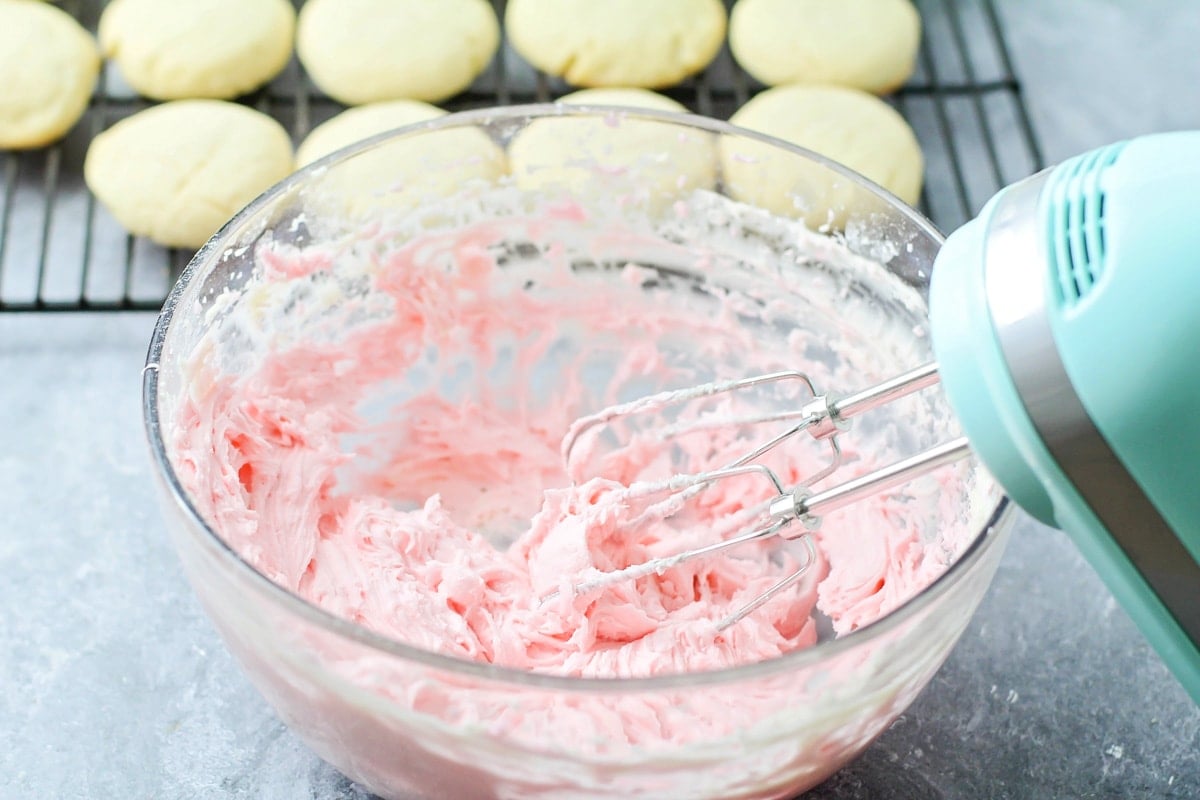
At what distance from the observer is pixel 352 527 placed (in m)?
0.85

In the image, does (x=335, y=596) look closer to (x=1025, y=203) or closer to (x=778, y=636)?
(x=778, y=636)

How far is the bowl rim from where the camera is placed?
1.86 feet

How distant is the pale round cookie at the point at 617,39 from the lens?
49.1 inches

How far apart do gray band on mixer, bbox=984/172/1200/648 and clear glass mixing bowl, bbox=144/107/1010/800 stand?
88 millimetres

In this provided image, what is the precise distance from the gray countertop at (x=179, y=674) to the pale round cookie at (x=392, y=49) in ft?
1.13

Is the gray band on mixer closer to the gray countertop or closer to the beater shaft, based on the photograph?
the beater shaft

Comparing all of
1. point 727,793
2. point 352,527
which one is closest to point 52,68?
point 352,527

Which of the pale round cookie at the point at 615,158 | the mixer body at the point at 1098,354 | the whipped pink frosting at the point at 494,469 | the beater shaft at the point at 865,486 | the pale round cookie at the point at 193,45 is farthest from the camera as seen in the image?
the pale round cookie at the point at 193,45

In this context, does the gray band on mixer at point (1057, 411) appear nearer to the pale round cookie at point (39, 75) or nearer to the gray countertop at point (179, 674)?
the gray countertop at point (179, 674)

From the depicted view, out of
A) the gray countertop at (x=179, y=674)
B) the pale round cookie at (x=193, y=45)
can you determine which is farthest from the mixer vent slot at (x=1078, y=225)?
the pale round cookie at (x=193, y=45)

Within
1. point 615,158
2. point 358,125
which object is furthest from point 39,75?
point 615,158

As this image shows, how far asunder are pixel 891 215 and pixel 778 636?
0.94 ft

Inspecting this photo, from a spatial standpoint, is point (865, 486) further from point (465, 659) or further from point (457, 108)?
point (457, 108)

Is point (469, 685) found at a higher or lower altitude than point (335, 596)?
higher
